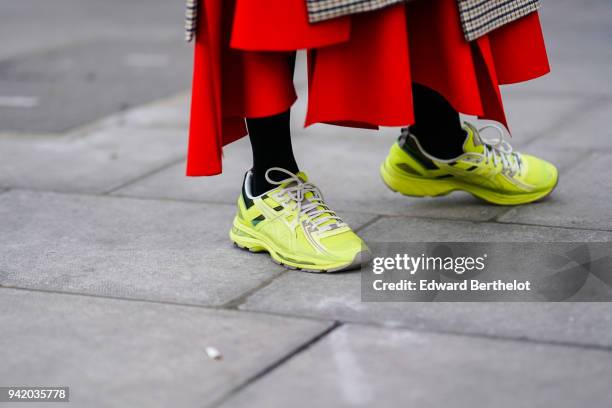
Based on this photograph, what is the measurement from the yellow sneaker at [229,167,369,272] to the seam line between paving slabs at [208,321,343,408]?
36cm

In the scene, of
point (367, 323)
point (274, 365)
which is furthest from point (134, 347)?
point (367, 323)

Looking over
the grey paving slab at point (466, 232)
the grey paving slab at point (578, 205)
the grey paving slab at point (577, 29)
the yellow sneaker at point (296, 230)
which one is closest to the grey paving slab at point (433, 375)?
the yellow sneaker at point (296, 230)

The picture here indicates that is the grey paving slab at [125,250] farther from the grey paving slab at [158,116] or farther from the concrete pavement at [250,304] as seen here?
the grey paving slab at [158,116]

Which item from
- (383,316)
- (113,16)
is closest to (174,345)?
(383,316)

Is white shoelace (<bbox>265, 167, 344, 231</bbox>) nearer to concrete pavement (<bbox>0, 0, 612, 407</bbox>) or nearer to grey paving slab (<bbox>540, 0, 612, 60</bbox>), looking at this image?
concrete pavement (<bbox>0, 0, 612, 407</bbox>)

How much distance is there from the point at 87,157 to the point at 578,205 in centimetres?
192

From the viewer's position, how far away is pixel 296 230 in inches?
101

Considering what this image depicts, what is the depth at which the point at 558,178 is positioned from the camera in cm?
310

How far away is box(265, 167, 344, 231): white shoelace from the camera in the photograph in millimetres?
2588

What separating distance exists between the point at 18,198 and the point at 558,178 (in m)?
1.78

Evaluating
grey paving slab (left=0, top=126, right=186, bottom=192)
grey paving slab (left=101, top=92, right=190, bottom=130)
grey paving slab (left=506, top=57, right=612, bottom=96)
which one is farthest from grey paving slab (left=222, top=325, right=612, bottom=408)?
grey paving slab (left=506, top=57, right=612, bottom=96)

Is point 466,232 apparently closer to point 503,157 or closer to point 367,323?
point 503,157

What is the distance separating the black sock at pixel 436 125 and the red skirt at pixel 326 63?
26 centimetres

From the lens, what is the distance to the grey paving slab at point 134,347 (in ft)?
6.16
